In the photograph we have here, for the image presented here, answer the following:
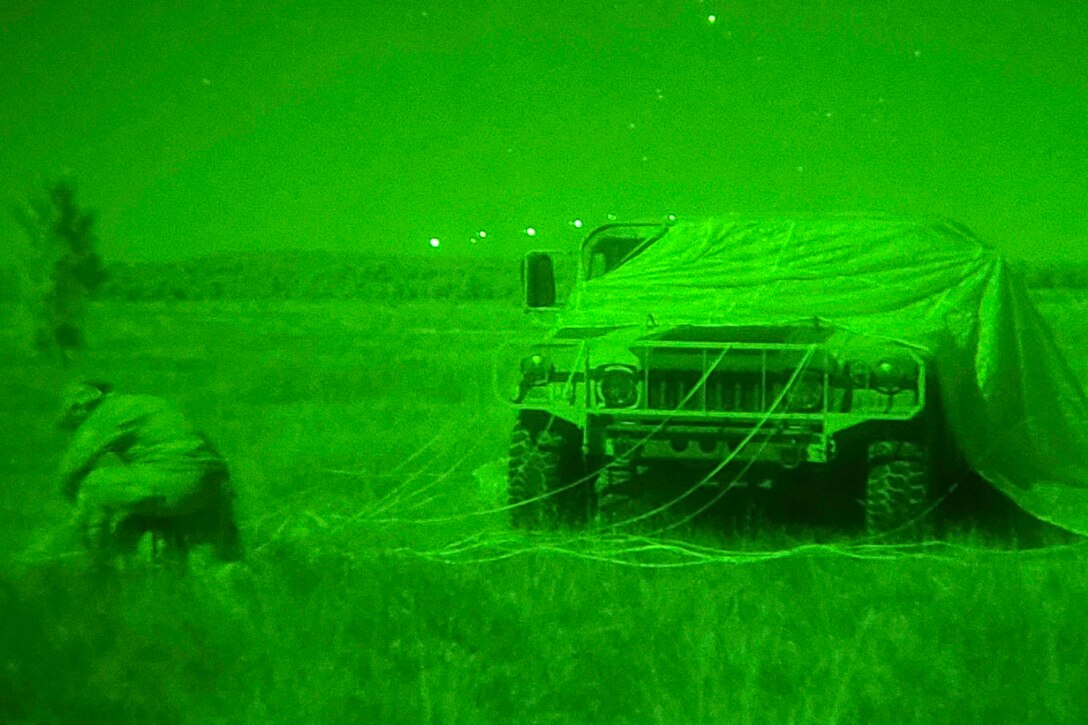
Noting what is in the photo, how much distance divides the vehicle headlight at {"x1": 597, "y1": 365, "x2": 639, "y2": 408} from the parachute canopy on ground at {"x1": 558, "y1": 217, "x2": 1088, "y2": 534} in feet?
2.33

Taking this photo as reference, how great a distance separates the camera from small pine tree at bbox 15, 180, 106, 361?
35219 millimetres

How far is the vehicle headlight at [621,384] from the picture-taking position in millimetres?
9109

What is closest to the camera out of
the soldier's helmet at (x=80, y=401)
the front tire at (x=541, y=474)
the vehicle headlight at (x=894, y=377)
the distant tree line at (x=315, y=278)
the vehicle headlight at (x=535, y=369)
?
the soldier's helmet at (x=80, y=401)

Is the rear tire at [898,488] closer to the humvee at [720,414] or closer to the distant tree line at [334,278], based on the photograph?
the humvee at [720,414]

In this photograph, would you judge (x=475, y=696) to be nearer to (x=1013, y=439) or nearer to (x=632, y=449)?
(x=632, y=449)

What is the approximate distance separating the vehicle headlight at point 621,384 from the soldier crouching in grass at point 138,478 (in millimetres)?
2478

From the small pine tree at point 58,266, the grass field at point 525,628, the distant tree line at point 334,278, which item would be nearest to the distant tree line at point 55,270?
the small pine tree at point 58,266

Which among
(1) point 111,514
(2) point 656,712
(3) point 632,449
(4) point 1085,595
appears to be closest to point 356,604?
(1) point 111,514

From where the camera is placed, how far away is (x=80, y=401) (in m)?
7.52

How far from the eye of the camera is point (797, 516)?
10211 millimetres

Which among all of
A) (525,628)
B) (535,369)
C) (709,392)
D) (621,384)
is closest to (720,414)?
(709,392)

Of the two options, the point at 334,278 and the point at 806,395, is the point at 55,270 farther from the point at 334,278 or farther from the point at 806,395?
the point at 334,278

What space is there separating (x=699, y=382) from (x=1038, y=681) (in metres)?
3.58

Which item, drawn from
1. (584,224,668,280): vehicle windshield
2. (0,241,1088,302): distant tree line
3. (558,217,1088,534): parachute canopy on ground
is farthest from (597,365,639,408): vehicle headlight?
(0,241,1088,302): distant tree line
